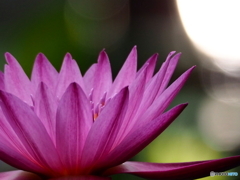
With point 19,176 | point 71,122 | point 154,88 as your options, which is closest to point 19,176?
point 19,176

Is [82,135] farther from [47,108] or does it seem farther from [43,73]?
[43,73]

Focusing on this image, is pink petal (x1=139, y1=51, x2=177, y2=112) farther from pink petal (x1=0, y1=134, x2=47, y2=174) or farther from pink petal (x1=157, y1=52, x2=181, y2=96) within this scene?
pink petal (x1=0, y1=134, x2=47, y2=174)

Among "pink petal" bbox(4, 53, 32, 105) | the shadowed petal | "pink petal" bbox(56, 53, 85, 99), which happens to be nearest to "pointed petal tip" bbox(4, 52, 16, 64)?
"pink petal" bbox(4, 53, 32, 105)

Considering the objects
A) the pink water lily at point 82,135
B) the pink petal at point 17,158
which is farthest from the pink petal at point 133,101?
the pink petal at point 17,158

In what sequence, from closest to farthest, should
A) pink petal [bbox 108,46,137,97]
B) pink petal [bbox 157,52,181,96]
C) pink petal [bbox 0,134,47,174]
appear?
pink petal [bbox 0,134,47,174], pink petal [bbox 157,52,181,96], pink petal [bbox 108,46,137,97]

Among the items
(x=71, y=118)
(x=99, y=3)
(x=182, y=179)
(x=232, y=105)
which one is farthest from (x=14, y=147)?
(x=99, y=3)
